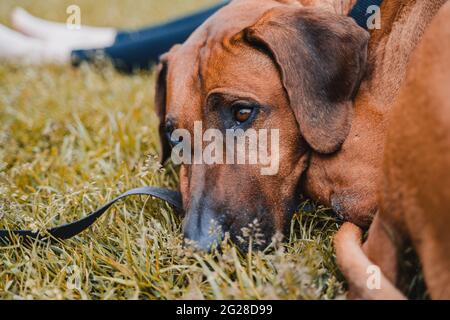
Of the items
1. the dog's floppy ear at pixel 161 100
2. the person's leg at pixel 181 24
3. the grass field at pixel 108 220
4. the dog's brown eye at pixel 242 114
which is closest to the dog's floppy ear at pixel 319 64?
the dog's brown eye at pixel 242 114

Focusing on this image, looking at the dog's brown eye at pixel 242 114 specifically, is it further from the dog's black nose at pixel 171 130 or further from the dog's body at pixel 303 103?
the dog's black nose at pixel 171 130

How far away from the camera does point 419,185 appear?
1683 millimetres

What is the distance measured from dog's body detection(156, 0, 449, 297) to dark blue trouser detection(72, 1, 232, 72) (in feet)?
6.94

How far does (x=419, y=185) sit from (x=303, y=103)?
722 mm

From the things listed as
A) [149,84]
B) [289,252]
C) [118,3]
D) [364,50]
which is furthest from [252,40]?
[118,3]

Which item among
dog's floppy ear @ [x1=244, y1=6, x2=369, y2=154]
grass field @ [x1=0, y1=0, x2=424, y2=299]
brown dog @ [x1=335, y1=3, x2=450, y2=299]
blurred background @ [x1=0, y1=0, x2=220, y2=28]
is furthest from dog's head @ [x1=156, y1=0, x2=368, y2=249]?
blurred background @ [x1=0, y1=0, x2=220, y2=28]

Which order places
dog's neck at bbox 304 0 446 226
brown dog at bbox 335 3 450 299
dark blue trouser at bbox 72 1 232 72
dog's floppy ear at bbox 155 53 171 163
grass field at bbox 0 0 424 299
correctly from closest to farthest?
brown dog at bbox 335 3 450 299
grass field at bbox 0 0 424 299
dog's neck at bbox 304 0 446 226
dog's floppy ear at bbox 155 53 171 163
dark blue trouser at bbox 72 1 232 72

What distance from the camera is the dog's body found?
2266mm

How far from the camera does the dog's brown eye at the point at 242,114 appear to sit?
7.63ft

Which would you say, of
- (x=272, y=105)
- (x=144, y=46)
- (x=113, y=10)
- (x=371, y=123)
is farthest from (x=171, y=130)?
(x=113, y=10)

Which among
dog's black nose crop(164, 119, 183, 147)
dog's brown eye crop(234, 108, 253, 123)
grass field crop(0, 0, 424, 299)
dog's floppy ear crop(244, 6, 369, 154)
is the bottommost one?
grass field crop(0, 0, 424, 299)

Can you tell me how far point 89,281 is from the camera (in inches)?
87.6

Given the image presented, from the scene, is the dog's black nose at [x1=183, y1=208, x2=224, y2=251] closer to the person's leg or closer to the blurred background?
the person's leg

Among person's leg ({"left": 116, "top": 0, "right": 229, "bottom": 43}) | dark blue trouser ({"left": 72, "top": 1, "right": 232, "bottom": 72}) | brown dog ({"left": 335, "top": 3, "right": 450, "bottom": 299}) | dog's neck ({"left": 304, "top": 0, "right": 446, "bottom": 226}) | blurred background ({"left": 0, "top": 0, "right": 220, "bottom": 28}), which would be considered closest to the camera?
brown dog ({"left": 335, "top": 3, "right": 450, "bottom": 299})
